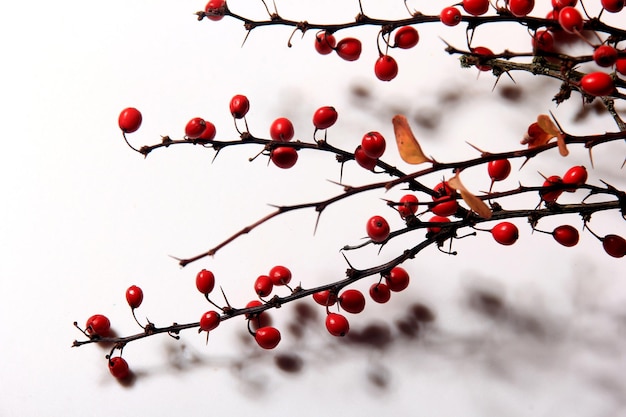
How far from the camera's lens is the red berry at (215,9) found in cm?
74

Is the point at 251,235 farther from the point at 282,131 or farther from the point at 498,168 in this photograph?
the point at 498,168

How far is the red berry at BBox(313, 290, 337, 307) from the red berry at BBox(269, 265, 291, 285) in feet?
0.13

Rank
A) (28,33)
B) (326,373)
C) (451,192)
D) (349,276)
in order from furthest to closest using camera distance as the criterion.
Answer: (28,33), (326,373), (349,276), (451,192)

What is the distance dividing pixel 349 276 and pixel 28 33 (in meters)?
0.57

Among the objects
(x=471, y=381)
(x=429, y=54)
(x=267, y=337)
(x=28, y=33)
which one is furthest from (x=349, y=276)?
(x=28, y=33)

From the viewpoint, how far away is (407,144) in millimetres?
557

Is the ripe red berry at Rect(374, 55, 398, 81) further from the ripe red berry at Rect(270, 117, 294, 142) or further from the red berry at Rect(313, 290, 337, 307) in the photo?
the red berry at Rect(313, 290, 337, 307)

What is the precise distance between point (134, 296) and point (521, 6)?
0.52 metres

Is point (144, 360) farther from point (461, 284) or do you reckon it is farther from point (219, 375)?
point (461, 284)

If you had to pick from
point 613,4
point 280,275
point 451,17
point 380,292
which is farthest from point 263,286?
point 613,4

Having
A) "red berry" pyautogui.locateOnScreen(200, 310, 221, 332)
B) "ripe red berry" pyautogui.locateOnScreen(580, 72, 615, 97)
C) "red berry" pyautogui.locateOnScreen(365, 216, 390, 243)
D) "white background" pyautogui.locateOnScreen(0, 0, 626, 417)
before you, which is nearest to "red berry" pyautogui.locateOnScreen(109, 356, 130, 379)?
"white background" pyautogui.locateOnScreen(0, 0, 626, 417)

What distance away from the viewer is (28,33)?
934mm

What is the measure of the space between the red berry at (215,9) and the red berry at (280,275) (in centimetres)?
29

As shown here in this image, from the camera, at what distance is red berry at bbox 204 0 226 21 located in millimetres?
740
